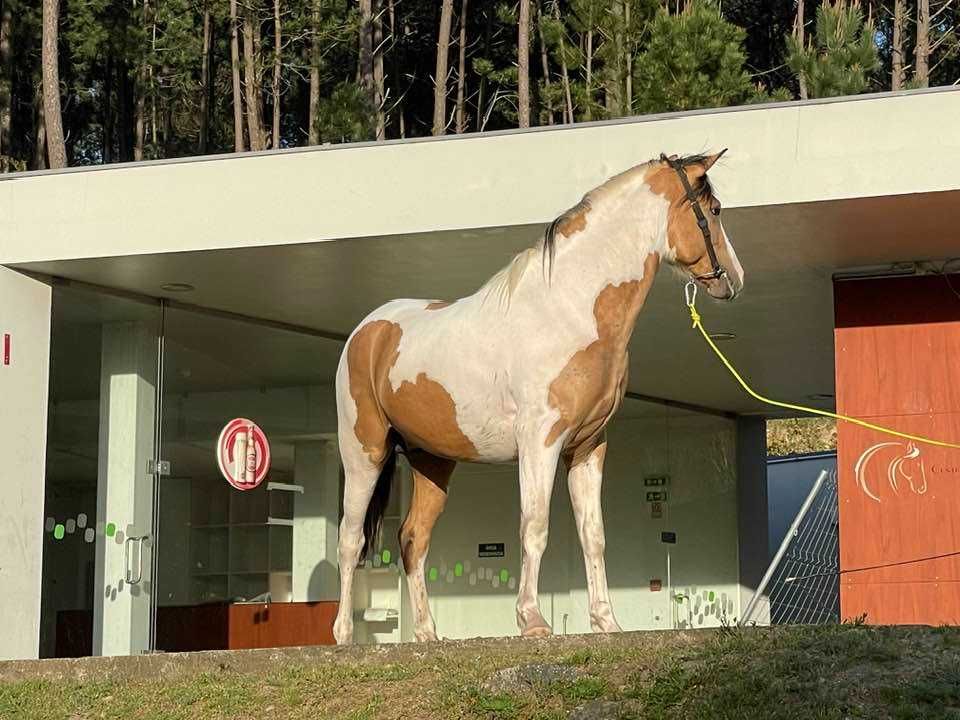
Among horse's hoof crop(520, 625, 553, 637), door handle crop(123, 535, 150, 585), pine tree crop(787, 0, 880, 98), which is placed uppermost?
pine tree crop(787, 0, 880, 98)

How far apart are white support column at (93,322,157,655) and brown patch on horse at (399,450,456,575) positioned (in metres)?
4.10

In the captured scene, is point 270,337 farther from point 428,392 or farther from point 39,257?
point 428,392

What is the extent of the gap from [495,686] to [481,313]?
6.90ft

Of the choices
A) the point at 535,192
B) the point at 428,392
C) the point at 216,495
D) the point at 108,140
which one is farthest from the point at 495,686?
the point at 108,140

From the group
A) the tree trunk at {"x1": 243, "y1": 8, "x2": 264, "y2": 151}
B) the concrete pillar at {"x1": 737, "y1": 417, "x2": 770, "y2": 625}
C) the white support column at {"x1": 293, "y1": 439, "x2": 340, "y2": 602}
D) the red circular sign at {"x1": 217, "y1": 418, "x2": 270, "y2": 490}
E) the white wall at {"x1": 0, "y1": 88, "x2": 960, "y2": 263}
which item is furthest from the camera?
the tree trunk at {"x1": 243, "y1": 8, "x2": 264, "y2": 151}

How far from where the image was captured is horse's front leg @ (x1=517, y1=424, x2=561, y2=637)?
730 centimetres

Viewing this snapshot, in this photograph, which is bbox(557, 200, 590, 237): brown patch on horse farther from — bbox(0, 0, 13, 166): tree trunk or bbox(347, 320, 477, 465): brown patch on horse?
bbox(0, 0, 13, 166): tree trunk

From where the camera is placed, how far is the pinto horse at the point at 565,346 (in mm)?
7352

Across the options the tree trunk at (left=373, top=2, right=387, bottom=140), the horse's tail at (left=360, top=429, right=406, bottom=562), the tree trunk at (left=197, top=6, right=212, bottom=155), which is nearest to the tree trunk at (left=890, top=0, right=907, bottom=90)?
the tree trunk at (left=373, top=2, right=387, bottom=140)

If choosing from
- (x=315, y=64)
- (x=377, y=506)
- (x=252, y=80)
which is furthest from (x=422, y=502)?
(x=252, y=80)

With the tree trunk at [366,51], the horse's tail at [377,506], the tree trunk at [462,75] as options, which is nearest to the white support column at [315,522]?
the horse's tail at [377,506]

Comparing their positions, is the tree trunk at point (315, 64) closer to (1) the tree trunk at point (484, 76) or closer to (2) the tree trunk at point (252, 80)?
(2) the tree trunk at point (252, 80)

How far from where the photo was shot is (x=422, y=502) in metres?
8.29

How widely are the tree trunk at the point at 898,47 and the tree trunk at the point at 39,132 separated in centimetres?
1270
